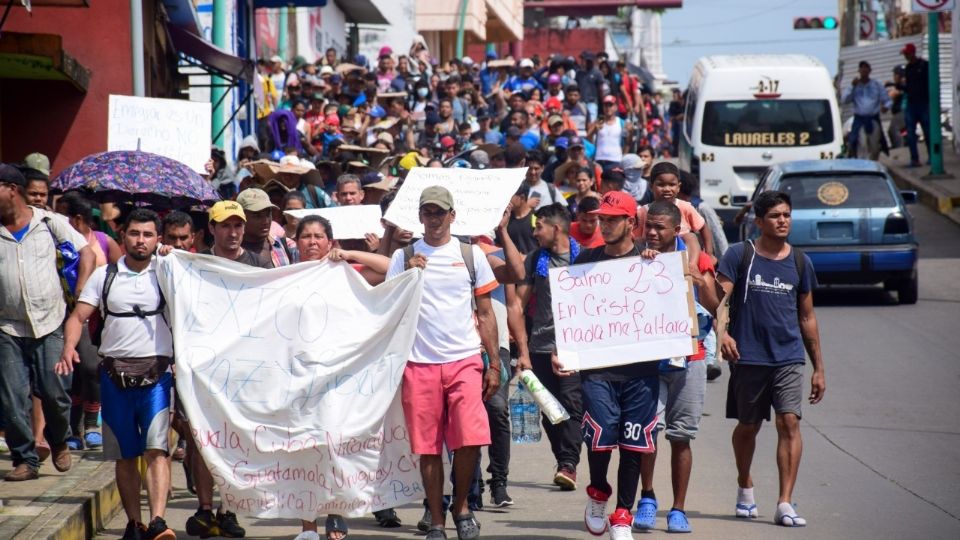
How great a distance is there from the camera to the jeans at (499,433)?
8.88 meters

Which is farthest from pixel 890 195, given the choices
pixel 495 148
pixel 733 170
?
pixel 733 170

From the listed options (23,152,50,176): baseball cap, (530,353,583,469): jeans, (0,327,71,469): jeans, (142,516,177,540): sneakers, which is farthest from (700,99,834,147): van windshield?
(142,516,177,540): sneakers

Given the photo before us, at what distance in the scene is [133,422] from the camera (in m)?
7.62

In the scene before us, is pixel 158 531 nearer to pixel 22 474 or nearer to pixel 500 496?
pixel 22 474

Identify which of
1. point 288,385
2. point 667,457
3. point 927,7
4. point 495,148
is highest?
point 927,7

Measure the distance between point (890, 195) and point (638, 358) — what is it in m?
10.7

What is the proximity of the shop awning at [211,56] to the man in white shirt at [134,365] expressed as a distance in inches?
356

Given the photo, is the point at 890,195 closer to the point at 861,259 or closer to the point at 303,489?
the point at 861,259

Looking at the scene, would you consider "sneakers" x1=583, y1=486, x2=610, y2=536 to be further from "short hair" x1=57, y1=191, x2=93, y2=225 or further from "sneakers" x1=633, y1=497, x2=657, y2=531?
"short hair" x1=57, y1=191, x2=93, y2=225

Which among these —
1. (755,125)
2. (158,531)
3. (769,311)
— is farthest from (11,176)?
(755,125)

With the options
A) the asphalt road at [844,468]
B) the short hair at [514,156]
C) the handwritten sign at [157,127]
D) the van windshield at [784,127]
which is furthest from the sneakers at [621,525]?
the van windshield at [784,127]

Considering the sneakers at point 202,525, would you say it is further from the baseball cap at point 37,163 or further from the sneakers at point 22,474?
the baseball cap at point 37,163

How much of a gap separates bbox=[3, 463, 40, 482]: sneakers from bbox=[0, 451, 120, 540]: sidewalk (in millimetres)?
42

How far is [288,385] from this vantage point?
7746mm
